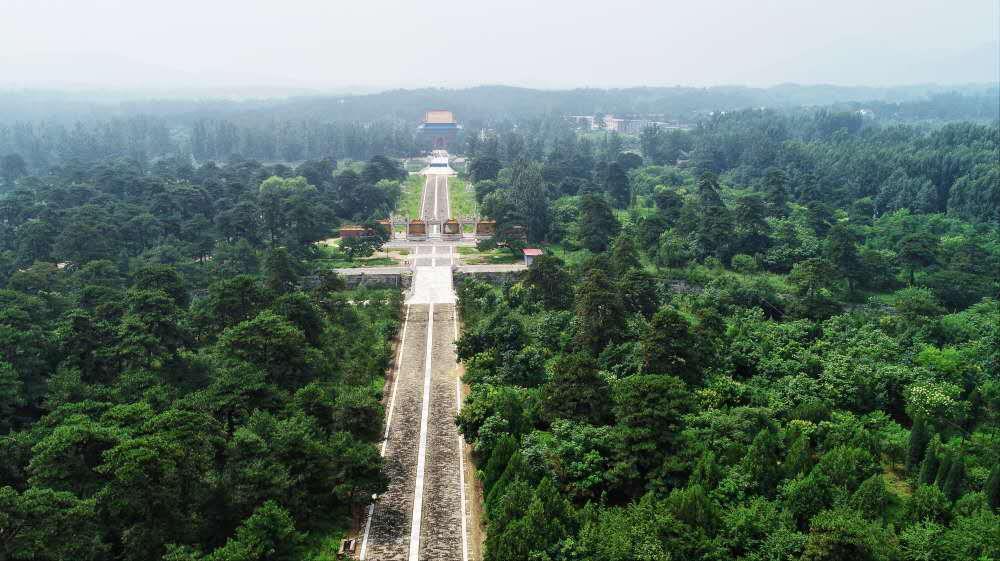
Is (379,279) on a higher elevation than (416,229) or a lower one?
lower

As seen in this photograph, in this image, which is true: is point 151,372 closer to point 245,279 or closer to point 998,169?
point 245,279

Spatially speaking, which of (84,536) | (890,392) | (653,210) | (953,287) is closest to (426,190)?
(653,210)

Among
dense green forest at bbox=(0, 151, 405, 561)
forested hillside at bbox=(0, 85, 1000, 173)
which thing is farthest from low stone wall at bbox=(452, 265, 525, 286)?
forested hillside at bbox=(0, 85, 1000, 173)

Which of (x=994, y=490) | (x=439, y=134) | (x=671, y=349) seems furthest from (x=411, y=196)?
(x=994, y=490)

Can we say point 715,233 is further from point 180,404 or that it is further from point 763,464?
point 180,404

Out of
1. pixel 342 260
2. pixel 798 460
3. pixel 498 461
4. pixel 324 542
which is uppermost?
pixel 342 260

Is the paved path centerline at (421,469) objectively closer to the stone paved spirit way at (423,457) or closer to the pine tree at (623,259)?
the stone paved spirit way at (423,457)
